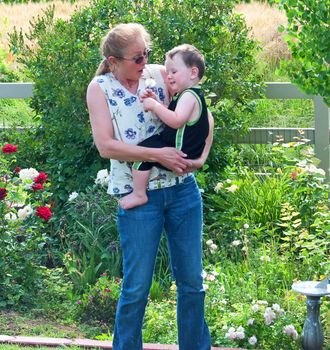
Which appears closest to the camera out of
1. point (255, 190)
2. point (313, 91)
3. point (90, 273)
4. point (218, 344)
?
point (218, 344)

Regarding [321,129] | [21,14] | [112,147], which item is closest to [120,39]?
[112,147]

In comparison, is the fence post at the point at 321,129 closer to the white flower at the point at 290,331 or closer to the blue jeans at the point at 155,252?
the white flower at the point at 290,331

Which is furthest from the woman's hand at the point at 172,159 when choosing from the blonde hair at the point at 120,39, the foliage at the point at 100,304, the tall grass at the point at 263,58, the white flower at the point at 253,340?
the tall grass at the point at 263,58

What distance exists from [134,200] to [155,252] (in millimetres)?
293

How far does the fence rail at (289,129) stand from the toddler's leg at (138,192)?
372cm

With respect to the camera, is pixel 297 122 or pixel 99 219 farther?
pixel 297 122

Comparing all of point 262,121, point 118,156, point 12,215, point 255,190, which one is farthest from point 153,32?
point 118,156

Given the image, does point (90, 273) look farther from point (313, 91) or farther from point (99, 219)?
point (313, 91)

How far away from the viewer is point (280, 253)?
7.38m

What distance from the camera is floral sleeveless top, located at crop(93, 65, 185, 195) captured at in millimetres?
4746

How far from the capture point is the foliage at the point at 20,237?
6695 mm

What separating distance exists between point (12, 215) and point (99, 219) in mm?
693

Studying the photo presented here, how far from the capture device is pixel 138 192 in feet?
15.5

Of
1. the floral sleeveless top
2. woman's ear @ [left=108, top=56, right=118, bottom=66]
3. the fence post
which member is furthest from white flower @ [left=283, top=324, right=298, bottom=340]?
the fence post
